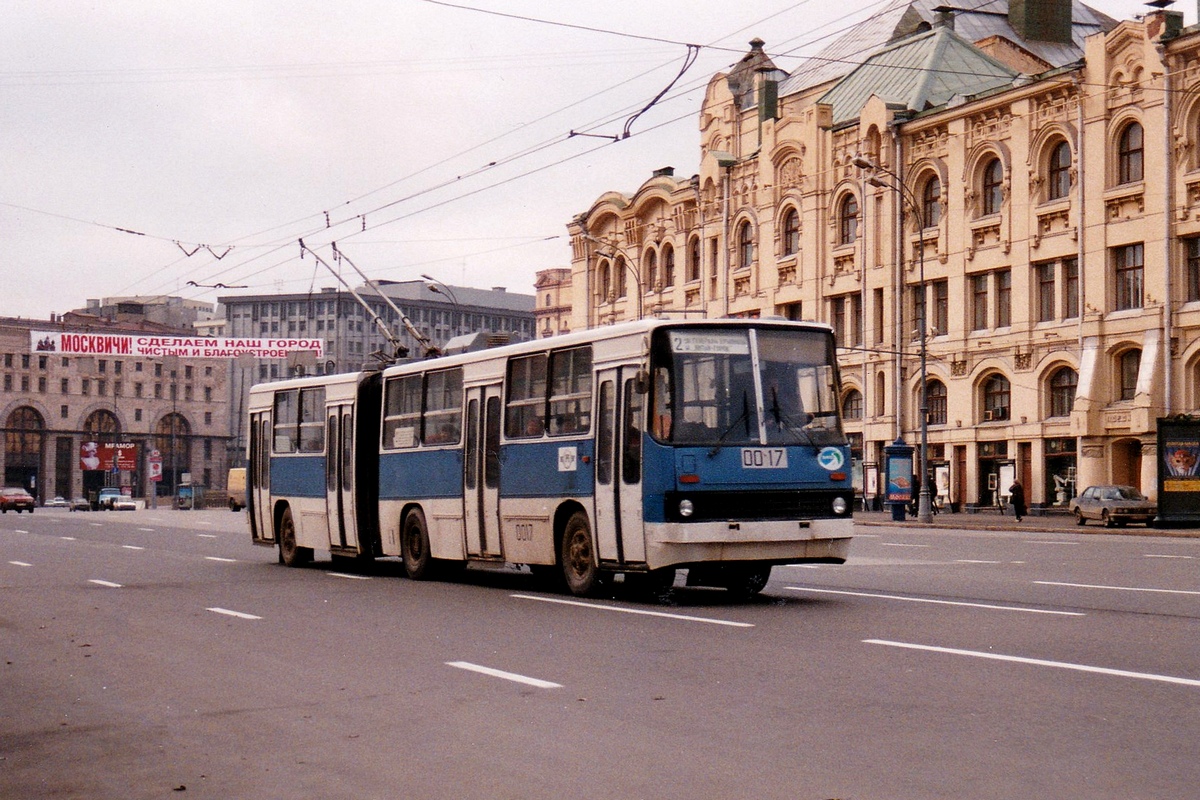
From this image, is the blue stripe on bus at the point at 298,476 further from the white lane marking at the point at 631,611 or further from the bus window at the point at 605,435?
the bus window at the point at 605,435

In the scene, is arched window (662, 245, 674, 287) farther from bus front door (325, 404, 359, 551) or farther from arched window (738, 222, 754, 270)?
bus front door (325, 404, 359, 551)

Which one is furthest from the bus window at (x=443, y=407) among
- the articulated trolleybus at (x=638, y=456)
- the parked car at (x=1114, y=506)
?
the parked car at (x=1114, y=506)

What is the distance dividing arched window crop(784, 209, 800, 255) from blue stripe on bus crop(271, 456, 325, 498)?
40329 mm

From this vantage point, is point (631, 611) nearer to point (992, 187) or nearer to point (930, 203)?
point (992, 187)

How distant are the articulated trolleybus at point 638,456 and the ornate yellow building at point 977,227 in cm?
2965

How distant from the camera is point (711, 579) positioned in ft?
55.6

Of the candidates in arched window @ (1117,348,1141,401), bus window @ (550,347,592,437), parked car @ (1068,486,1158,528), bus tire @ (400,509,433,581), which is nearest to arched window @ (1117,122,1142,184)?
arched window @ (1117,348,1141,401)

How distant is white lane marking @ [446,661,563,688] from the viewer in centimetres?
969

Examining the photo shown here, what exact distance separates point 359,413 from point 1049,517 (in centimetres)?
3282

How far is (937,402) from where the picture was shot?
185ft

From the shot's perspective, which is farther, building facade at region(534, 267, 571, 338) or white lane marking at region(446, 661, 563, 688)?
building facade at region(534, 267, 571, 338)

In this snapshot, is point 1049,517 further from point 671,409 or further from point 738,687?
point 738,687

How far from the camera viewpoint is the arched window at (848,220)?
59.8 m

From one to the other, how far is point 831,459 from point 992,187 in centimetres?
4029
